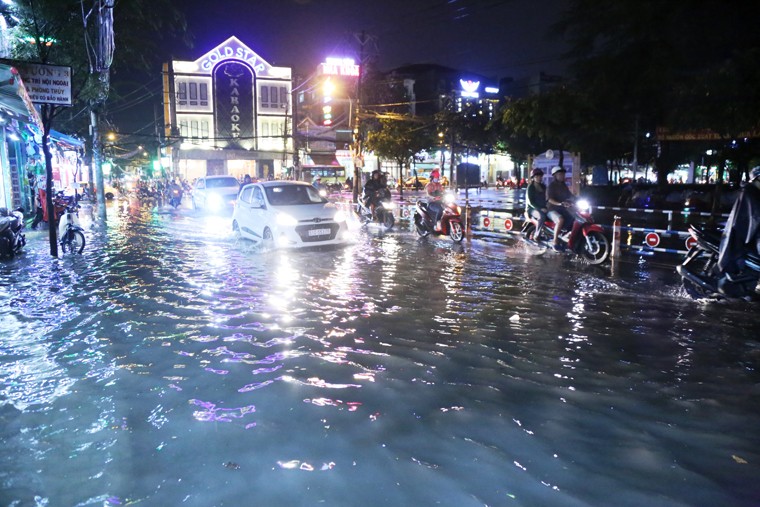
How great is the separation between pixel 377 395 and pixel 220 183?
26.5 m

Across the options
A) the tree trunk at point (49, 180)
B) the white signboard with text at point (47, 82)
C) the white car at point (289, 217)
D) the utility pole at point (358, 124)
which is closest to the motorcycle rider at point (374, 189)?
the white car at point (289, 217)

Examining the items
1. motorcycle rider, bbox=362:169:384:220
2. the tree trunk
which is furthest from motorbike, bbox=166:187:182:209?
the tree trunk

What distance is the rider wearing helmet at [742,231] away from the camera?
704 cm

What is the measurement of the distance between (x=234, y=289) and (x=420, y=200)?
9.13m

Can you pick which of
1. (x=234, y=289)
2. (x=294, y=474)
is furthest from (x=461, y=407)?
(x=234, y=289)

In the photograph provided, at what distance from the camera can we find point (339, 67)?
2420 inches

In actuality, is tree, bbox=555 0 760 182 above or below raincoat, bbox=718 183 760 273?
above

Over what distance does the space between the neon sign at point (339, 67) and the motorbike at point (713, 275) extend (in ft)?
185

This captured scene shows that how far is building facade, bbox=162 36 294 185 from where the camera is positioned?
6725 centimetres

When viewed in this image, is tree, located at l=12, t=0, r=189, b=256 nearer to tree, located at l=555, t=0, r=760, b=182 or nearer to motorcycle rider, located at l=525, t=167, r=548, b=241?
motorcycle rider, located at l=525, t=167, r=548, b=241

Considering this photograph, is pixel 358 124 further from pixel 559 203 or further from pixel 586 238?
pixel 586 238

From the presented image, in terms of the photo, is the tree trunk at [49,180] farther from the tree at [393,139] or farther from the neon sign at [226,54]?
the neon sign at [226,54]

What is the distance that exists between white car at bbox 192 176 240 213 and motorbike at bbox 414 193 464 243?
1336 centimetres

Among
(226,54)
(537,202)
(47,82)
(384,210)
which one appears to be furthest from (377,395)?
(226,54)
